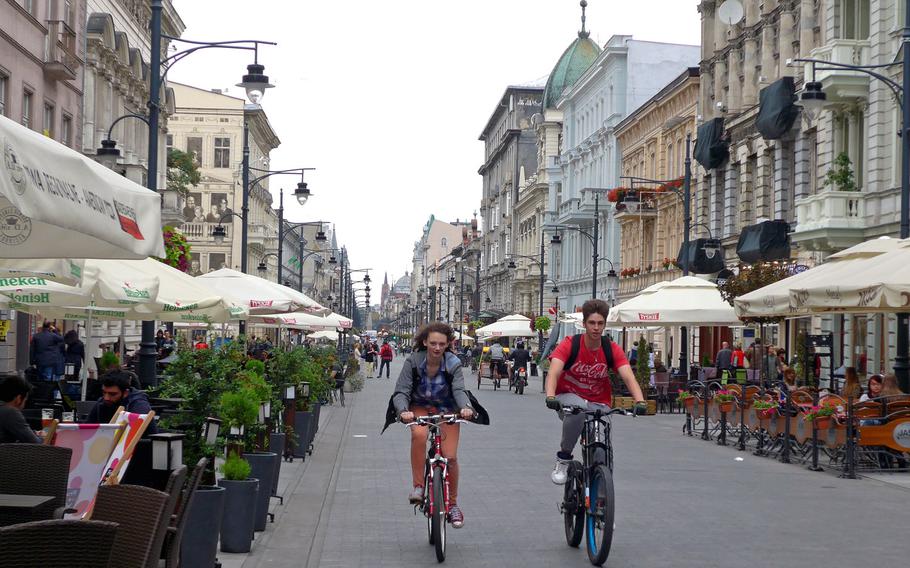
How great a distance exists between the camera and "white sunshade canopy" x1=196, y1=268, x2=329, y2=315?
22.6 m

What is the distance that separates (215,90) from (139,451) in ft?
268

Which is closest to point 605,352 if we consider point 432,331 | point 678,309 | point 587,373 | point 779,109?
point 587,373

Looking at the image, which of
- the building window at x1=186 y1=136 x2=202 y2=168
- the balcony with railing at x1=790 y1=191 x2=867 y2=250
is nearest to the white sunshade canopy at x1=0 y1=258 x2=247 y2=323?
the balcony with railing at x1=790 y1=191 x2=867 y2=250

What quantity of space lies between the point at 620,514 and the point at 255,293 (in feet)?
38.4

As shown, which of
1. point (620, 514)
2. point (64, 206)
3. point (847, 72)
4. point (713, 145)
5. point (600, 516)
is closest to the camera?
point (64, 206)

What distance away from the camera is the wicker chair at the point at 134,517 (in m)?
5.86

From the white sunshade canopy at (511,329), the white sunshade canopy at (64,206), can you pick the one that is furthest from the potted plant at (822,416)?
the white sunshade canopy at (511,329)

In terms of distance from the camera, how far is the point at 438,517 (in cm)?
Answer: 973

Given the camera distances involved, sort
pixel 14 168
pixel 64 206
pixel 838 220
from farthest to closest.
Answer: pixel 838 220 < pixel 64 206 < pixel 14 168

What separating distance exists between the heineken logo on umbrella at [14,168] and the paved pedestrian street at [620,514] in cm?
440

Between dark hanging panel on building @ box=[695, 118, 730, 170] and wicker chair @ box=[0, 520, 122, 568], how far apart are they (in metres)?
42.2

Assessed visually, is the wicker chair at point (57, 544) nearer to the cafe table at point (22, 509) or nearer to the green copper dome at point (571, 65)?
the cafe table at point (22, 509)

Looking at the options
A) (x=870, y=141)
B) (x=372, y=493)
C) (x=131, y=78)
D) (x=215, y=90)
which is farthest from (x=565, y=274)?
(x=372, y=493)

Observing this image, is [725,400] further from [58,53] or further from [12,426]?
[58,53]
